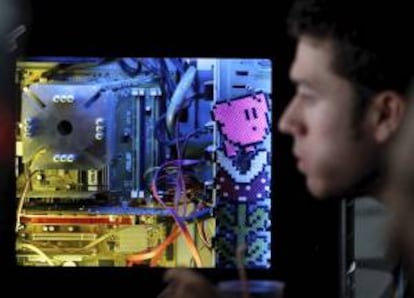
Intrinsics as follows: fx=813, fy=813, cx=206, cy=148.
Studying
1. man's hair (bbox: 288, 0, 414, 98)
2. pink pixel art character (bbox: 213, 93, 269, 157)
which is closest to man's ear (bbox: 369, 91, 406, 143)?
man's hair (bbox: 288, 0, 414, 98)

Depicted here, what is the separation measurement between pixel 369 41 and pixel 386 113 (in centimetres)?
9

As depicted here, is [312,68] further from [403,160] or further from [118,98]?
[118,98]

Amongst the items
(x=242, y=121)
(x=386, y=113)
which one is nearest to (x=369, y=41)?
(x=386, y=113)

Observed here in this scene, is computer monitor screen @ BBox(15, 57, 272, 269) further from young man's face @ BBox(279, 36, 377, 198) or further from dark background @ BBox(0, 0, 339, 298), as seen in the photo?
young man's face @ BBox(279, 36, 377, 198)

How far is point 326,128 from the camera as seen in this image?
1.05m

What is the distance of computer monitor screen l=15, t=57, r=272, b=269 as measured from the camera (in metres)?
2.91

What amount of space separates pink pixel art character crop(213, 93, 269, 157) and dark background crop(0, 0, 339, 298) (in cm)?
5

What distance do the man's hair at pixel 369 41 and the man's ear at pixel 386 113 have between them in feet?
0.03

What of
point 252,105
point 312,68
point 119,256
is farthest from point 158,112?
point 312,68

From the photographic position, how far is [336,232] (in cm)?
296

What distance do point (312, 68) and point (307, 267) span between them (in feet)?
6.55

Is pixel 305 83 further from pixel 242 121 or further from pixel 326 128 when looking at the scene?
pixel 242 121

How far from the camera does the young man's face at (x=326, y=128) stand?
3.43ft

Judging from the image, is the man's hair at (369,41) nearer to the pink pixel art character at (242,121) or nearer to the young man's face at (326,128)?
the young man's face at (326,128)
